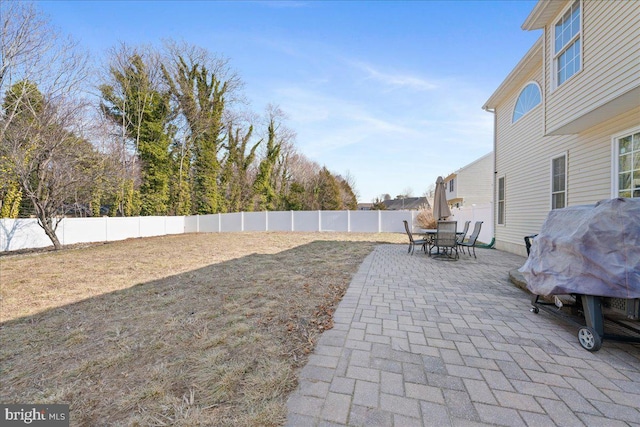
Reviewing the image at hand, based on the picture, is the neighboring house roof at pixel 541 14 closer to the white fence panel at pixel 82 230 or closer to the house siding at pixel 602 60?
the house siding at pixel 602 60

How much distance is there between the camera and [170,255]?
26.0 ft

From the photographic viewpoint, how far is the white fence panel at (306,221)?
56.7 ft

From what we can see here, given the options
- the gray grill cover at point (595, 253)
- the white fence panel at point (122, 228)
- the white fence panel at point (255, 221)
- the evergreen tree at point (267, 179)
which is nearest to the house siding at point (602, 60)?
the gray grill cover at point (595, 253)

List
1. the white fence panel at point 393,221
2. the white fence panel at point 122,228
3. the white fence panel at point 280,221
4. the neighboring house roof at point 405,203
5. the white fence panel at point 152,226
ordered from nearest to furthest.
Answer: the white fence panel at point 122,228, the white fence panel at point 152,226, the white fence panel at point 393,221, the white fence panel at point 280,221, the neighboring house roof at point 405,203

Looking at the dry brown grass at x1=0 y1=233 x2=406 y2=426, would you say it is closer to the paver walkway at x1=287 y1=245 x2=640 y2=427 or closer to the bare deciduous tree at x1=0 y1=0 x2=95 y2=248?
the paver walkway at x1=287 y1=245 x2=640 y2=427

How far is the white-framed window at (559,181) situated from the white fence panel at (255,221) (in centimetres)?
1492

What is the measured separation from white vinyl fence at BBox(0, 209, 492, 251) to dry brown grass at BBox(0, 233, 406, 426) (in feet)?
25.4

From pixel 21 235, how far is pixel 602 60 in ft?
60.1

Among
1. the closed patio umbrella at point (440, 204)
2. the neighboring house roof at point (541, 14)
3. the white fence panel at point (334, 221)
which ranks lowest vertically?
the white fence panel at point (334, 221)

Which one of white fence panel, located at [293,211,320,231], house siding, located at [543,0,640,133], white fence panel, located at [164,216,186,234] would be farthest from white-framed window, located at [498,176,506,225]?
white fence panel, located at [164,216,186,234]

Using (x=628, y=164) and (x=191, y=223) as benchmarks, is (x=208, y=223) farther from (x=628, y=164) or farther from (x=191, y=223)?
(x=628, y=164)

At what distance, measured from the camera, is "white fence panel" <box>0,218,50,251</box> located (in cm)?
1016

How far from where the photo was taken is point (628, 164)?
4332 mm

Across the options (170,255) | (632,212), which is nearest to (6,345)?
(170,255)
